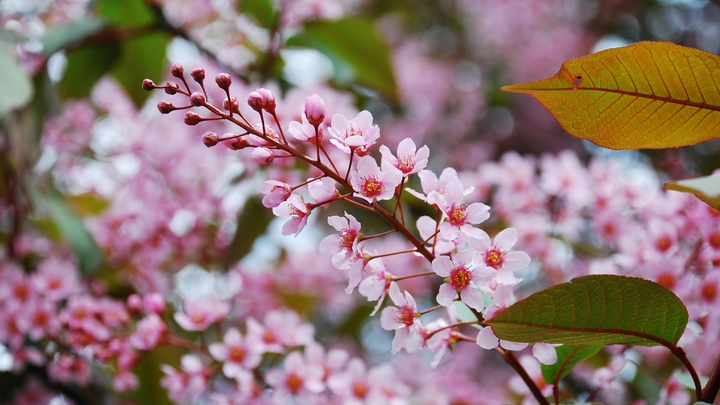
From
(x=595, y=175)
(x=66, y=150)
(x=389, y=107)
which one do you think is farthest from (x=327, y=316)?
(x=595, y=175)

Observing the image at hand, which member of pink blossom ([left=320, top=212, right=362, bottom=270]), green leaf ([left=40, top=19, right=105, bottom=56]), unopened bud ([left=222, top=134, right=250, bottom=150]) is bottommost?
green leaf ([left=40, top=19, right=105, bottom=56])

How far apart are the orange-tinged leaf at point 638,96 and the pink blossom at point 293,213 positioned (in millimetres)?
248

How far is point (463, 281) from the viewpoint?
0.61 meters

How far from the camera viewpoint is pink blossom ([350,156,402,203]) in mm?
614

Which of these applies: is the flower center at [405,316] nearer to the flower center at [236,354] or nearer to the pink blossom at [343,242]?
the pink blossom at [343,242]

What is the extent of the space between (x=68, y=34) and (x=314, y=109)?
1161 millimetres

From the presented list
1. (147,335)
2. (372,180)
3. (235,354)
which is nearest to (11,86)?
(147,335)

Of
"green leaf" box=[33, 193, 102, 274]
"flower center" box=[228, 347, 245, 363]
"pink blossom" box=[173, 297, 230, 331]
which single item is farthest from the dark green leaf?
"flower center" box=[228, 347, 245, 363]

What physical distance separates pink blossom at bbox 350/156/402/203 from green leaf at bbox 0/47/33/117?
775mm

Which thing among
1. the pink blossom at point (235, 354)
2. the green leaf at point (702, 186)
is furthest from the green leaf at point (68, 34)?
the green leaf at point (702, 186)

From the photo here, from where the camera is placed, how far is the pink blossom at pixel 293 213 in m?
0.64

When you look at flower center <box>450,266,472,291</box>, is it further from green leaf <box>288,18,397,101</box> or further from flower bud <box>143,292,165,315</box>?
green leaf <box>288,18,397,101</box>

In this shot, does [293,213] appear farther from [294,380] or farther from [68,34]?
[68,34]

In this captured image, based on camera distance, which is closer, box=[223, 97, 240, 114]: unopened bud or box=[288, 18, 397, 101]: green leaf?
box=[223, 97, 240, 114]: unopened bud
